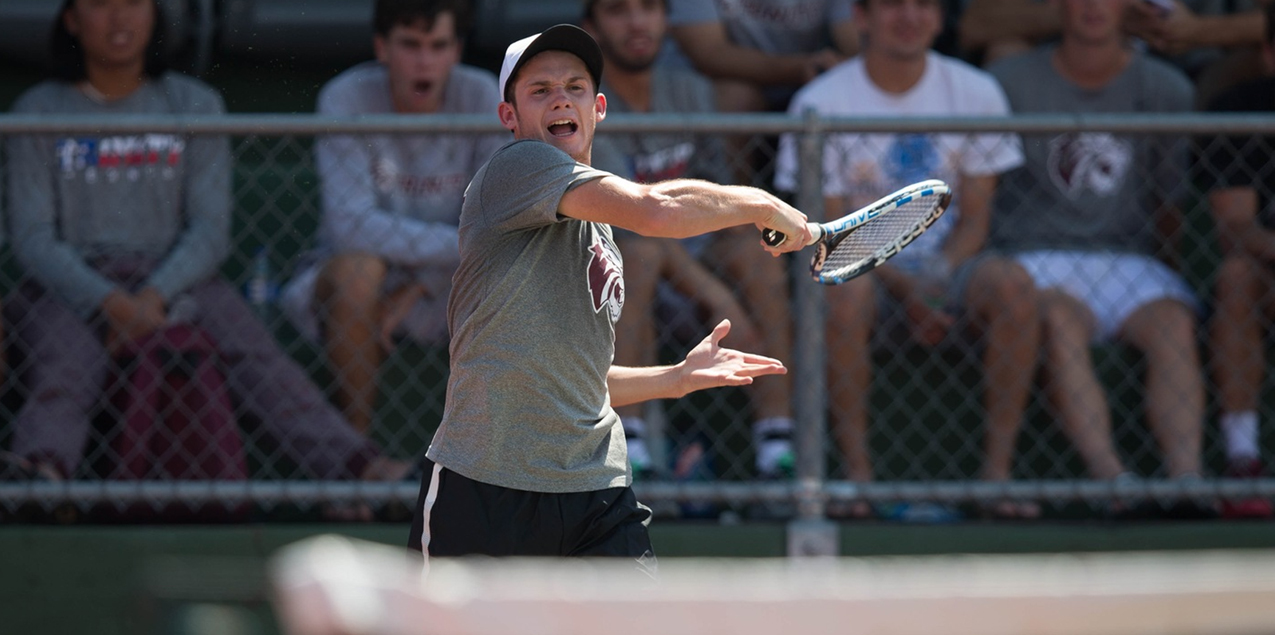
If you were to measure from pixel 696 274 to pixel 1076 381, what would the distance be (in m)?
1.37

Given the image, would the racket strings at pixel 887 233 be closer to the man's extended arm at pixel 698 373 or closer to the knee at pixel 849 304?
the man's extended arm at pixel 698 373

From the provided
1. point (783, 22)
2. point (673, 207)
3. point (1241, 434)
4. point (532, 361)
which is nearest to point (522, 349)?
point (532, 361)

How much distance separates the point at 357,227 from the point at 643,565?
6.48 feet

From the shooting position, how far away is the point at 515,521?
129 inches

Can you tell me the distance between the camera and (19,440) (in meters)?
4.72

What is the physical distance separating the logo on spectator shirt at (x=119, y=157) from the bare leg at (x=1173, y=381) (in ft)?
11.0

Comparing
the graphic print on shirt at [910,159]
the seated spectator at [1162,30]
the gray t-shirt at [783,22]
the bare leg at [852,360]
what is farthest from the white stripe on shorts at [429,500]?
the seated spectator at [1162,30]

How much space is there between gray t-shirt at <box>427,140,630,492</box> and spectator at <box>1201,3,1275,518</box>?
2.71 meters

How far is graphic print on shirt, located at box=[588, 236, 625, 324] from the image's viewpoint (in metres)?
3.31

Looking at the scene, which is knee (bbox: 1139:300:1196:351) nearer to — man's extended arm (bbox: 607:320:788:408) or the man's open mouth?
man's extended arm (bbox: 607:320:788:408)

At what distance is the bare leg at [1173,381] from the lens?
4973mm

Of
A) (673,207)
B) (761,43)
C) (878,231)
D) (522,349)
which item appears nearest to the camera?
(673,207)

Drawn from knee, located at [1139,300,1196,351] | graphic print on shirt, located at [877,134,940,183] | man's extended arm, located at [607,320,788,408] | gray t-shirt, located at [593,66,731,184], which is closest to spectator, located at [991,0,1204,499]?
knee, located at [1139,300,1196,351]

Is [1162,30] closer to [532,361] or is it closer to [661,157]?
[661,157]
